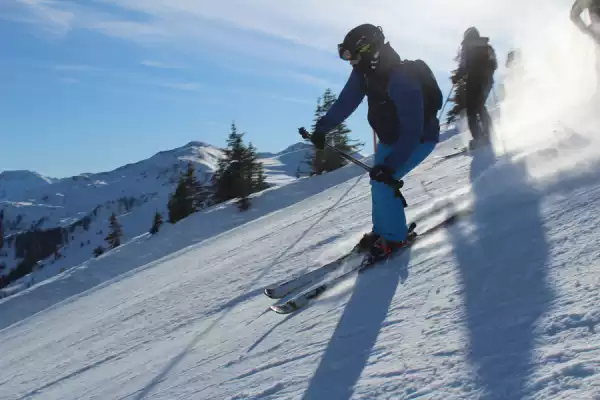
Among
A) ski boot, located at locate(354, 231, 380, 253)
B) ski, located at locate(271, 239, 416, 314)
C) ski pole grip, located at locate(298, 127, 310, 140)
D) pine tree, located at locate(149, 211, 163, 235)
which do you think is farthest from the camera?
pine tree, located at locate(149, 211, 163, 235)

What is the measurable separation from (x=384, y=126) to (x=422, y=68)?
596mm

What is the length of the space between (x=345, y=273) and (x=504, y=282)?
1.75m

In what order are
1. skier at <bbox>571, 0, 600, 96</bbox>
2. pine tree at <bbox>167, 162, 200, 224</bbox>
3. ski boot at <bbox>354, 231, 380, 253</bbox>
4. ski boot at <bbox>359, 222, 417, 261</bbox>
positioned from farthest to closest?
pine tree at <bbox>167, 162, 200, 224</bbox>, skier at <bbox>571, 0, 600, 96</bbox>, ski boot at <bbox>354, 231, 380, 253</bbox>, ski boot at <bbox>359, 222, 417, 261</bbox>

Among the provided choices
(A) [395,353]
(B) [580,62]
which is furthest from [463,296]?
(B) [580,62]

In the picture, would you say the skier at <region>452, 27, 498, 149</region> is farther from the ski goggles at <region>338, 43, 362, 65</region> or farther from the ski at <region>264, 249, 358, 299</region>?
the ski at <region>264, 249, 358, 299</region>

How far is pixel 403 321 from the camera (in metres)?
3.19

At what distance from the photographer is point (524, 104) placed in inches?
559

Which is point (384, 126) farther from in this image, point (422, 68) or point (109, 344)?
point (109, 344)

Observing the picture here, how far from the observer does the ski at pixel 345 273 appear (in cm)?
424

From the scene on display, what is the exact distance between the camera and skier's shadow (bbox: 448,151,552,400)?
7.60 ft

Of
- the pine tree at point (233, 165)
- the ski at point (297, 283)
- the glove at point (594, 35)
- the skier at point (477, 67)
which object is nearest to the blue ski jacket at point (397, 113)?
the ski at point (297, 283)

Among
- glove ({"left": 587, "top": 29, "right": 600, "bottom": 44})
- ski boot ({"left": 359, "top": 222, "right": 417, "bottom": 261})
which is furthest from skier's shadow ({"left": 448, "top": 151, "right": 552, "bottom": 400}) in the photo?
glove ({"left": 587, "top": 29, "right": 600, "bottom": 44})

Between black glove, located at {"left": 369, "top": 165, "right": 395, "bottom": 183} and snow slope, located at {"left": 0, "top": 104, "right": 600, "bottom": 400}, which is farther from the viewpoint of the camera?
black glove, located at {"left": 369, "top": 165, "right": 395, "bottom": 183}

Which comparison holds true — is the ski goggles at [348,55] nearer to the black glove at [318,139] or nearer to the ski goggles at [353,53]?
the ski goggles at [353,53]
